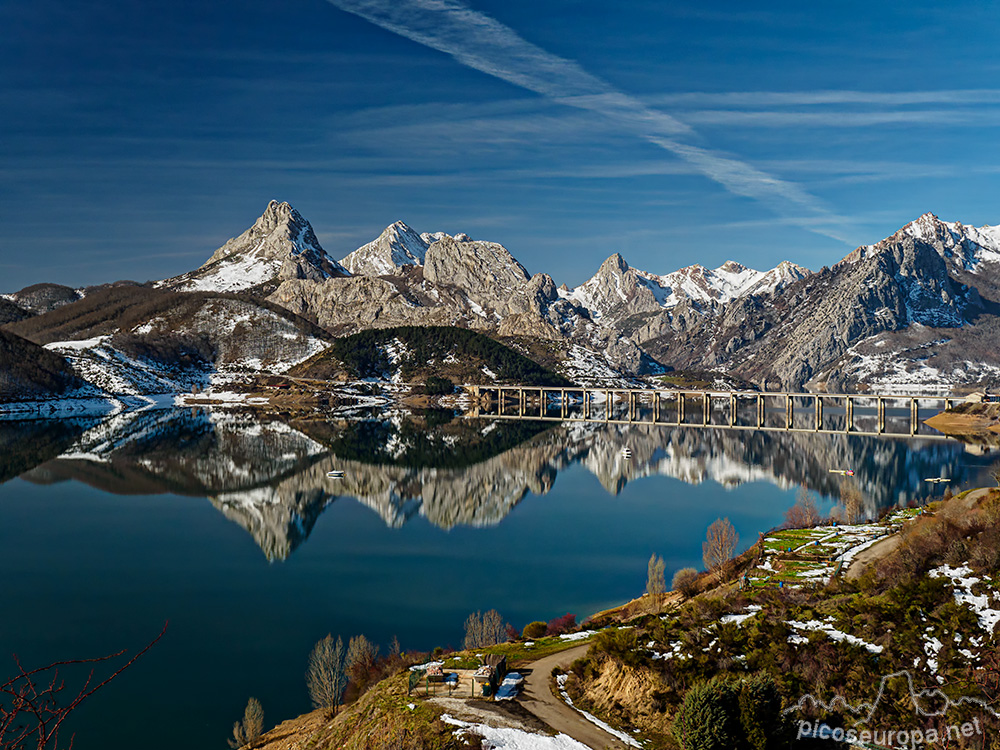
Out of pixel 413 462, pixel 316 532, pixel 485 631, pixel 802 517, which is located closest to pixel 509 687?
pixel 485 631

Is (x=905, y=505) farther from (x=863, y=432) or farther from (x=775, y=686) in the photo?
(x=863, y=432)

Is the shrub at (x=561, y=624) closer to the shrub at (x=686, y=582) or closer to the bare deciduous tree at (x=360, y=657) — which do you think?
the shrub at (x=686, y=582)

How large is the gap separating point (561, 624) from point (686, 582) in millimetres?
12086

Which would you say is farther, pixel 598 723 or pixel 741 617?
pixel 741 617

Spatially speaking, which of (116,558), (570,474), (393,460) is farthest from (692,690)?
(393,460)

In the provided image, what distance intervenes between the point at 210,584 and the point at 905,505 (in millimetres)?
66544

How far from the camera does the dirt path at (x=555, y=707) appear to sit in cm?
2422

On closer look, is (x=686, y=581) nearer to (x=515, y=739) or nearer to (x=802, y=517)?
(x=802, y=517)

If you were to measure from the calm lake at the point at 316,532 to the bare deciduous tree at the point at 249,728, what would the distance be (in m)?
0.79

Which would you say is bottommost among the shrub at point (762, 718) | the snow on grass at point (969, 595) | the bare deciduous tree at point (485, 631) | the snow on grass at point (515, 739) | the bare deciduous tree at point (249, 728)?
the bare deciduous tree at point (249, 728)

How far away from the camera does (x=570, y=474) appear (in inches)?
4385

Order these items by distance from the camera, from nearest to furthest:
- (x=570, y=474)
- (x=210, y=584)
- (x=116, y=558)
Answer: (x=210, y=584) < (x=116, y=558) < (x=570, y=474)

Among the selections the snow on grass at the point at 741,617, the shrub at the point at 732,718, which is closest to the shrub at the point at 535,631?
the snow on grass at the point at 741,617

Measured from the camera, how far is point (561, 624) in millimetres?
44875
